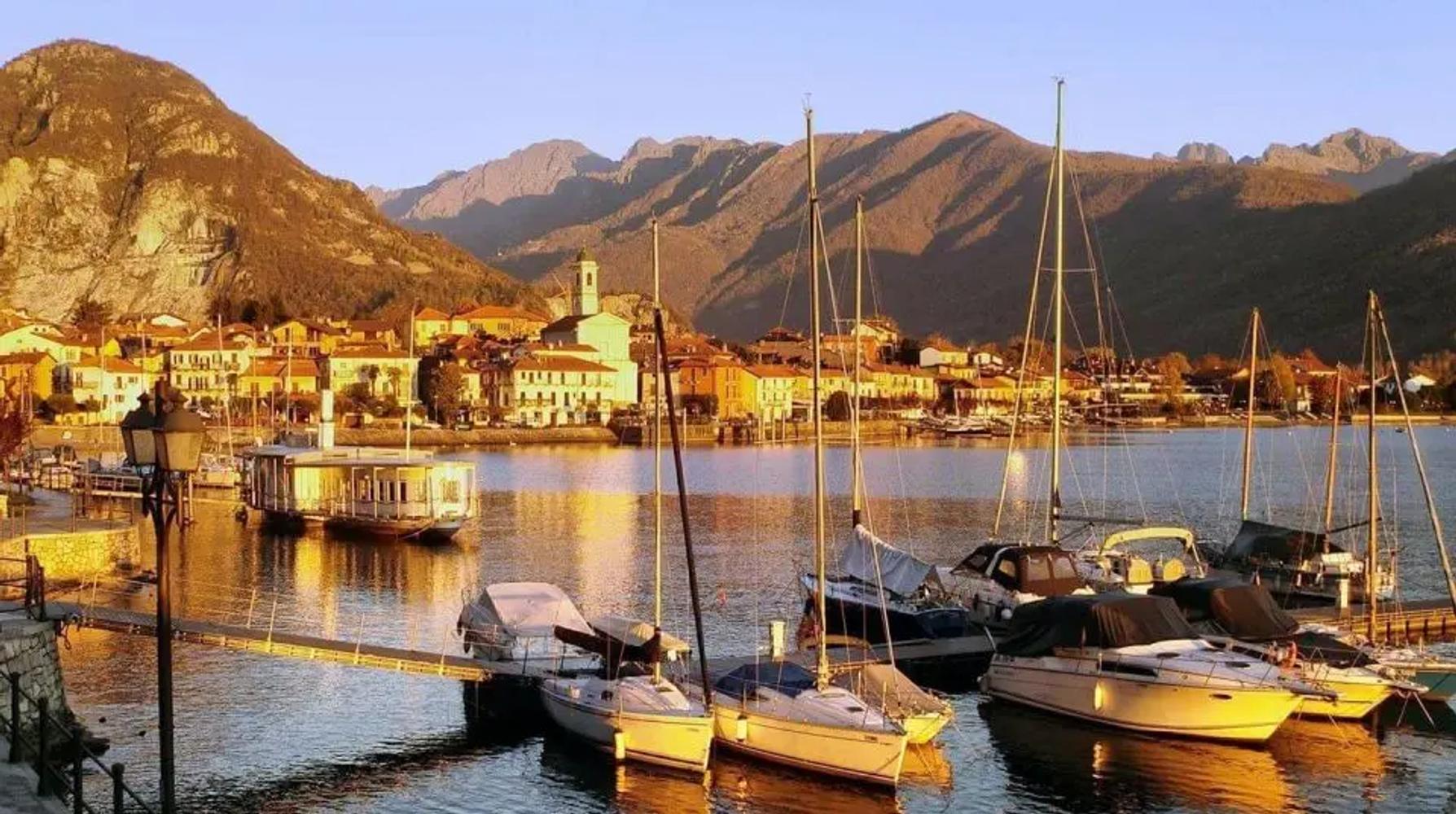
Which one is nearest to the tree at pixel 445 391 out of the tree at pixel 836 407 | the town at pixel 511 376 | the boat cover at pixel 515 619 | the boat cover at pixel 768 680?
the town at pixel 511 376

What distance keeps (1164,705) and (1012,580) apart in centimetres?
799

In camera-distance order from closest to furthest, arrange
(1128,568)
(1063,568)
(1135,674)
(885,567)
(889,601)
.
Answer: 1. (1135,674)
2. (1063,568)
3. (889,601)
4. (885,567)
5. (1128,568)

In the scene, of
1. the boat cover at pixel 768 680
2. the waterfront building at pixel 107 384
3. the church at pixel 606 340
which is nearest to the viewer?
the boat cover at pixel 768 680

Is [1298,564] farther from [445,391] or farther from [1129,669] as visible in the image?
[445,391]

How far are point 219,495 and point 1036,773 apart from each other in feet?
200

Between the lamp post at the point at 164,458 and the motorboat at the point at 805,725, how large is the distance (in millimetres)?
11560

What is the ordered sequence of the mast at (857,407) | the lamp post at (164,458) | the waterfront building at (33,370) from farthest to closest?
the waterfront building at (33,370), the mast at (857,407), the lamp post at (164,458)

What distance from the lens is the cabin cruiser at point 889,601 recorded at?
33.3 m

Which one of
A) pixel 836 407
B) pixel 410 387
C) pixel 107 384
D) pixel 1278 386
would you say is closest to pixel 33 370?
pixel 107 384

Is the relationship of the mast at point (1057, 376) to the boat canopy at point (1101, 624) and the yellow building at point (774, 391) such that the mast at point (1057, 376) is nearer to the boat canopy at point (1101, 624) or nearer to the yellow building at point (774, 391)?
the boat canopy at point (1101, 624)

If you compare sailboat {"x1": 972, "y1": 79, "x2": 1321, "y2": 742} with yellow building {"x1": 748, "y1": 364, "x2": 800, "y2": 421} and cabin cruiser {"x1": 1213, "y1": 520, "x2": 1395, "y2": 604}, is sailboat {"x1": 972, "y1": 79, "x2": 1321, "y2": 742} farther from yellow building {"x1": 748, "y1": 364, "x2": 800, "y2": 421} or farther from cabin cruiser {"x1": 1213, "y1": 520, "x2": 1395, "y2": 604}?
yellow building {"x1": 748, "y1": 364, "x2": 800, "y2": 421}

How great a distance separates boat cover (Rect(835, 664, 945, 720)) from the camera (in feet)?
78.8

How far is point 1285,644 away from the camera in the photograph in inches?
1132

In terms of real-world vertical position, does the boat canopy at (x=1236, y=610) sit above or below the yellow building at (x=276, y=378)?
below
